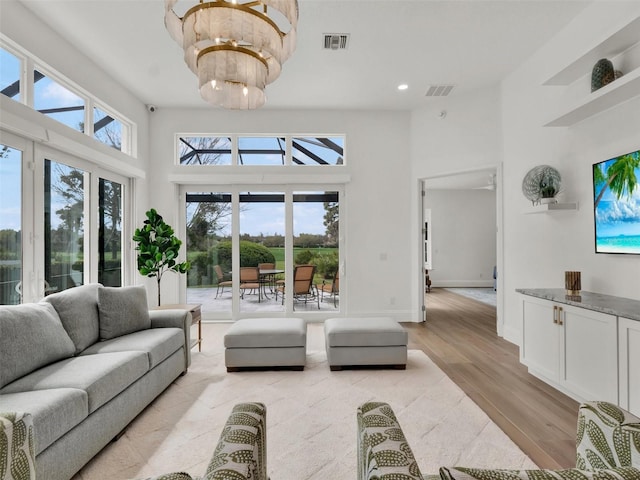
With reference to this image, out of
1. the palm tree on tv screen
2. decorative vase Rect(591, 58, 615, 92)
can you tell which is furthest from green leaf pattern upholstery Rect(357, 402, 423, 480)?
decorative vase Rect(591, 58, 615, 92)

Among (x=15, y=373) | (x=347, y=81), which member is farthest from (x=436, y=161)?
(x=15, y=373)

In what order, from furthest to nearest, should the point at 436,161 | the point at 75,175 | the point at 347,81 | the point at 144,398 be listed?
1. the point at 436,161
2. the point at 347,81
3. the point at 75,175
4. the point at 144,398

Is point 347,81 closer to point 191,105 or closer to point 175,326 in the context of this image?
point 191,105

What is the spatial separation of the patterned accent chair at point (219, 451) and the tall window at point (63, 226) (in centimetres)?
271

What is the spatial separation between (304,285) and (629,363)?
4.03 metres

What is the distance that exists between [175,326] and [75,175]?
6.89 feet

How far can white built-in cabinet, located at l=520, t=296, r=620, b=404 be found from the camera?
236 cm

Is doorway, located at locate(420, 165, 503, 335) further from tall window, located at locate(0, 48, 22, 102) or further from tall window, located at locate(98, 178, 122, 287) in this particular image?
tall window, located at locate(0, 48, 22, 102)

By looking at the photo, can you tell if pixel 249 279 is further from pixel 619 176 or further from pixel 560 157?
pixel 619 176

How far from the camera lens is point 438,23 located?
10.6 feet

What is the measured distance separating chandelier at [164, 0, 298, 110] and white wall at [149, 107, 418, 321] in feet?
11.0

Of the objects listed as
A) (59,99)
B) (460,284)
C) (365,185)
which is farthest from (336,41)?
(460,284)

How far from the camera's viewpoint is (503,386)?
299cm

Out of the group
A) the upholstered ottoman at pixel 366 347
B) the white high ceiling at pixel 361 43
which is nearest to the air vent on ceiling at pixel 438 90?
the white high ceiling at pixel 361 43
